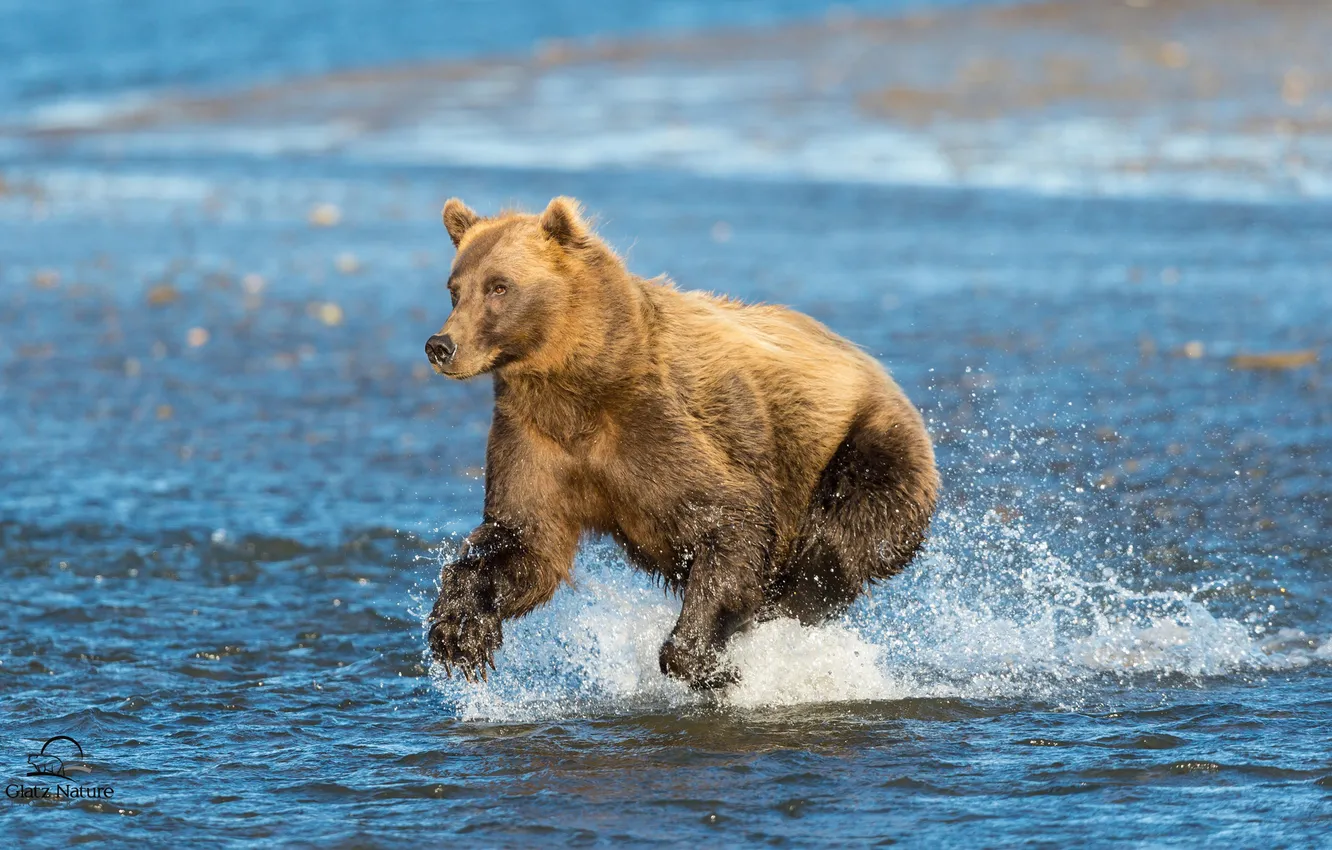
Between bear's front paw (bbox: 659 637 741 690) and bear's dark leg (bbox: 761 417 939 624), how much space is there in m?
0.49

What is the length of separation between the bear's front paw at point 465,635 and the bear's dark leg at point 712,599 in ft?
2.02

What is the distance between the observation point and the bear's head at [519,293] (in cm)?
600

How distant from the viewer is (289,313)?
1424 cm

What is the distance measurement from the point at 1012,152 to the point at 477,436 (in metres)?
10.1

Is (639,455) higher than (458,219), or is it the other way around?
(458,219)

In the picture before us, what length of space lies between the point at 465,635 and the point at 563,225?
1.47m

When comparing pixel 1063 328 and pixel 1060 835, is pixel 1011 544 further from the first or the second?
pixel 1063 328

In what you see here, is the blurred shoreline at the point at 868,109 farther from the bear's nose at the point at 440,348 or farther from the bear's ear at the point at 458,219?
the bear's nose at the point at 440,348

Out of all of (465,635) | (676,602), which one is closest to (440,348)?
(465,635)

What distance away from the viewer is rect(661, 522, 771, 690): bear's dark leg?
6.25m

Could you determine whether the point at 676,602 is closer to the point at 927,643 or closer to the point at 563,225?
the point at 927,643

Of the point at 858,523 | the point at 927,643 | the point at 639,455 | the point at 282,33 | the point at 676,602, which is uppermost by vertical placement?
the point at 282,33

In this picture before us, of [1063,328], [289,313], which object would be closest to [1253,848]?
[1063,328]

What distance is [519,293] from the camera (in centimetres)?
611
